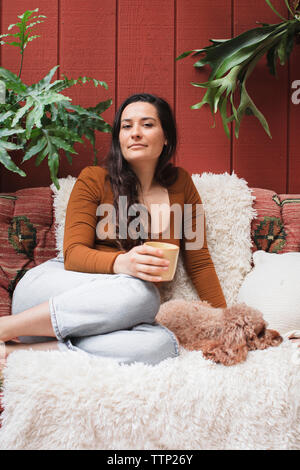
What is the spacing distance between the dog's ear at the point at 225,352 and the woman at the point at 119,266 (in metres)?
0.10

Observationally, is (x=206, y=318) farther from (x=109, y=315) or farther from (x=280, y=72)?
(x=280, y=72)

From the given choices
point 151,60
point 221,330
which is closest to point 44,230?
point 221,330

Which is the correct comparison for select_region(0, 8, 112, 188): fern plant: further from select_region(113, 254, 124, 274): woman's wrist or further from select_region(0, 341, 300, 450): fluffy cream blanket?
select_region(0, 341, 300, 450): fluffy cream blanket

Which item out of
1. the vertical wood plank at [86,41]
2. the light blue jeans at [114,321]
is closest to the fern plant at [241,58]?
the vertical wood plank at [86,41]

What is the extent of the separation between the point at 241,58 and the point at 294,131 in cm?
46

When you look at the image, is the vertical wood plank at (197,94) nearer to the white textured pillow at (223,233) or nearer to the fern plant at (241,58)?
the fern plant at (241,58)

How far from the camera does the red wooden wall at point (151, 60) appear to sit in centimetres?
170

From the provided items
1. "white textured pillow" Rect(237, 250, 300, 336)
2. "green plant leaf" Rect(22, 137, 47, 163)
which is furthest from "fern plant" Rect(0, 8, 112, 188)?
"white textured pillow" Rect(237, 250, 300, 336)

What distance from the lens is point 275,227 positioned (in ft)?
4.82

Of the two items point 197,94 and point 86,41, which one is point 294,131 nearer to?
point 197,94

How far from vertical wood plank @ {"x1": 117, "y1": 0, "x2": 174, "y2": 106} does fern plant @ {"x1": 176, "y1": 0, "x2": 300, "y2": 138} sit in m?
0.20

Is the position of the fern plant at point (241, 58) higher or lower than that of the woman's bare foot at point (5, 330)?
higher

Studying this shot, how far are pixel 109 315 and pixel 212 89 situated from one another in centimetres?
98

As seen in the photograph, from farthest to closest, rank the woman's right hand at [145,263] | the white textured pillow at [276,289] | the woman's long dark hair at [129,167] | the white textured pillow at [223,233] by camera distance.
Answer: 1. the white textured pillow at [223,233]
2. the woman's long dark hair at [129,167]
3. the white textured pillow at [276,289]
4. the woman's right hand at [145,263]
